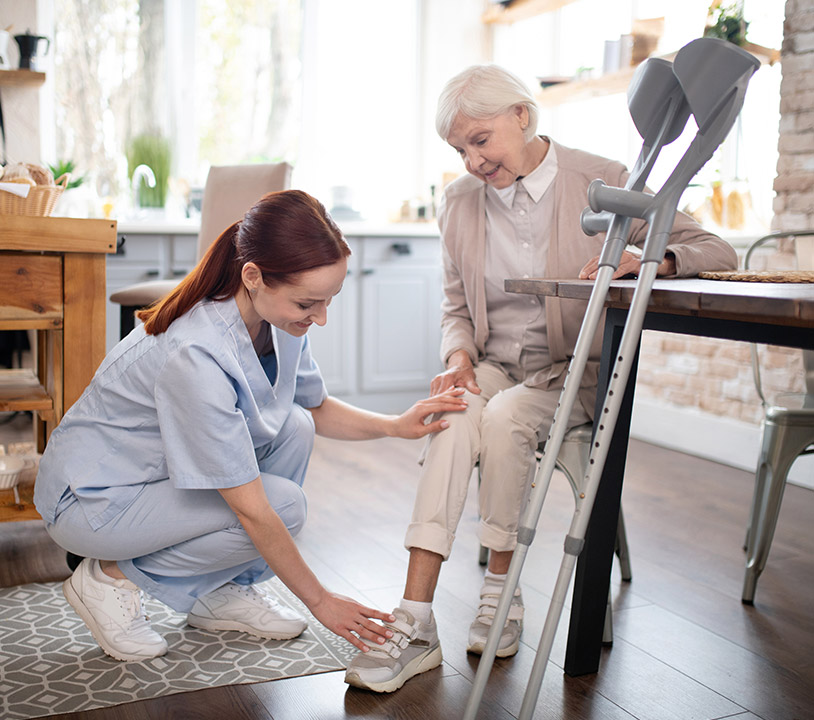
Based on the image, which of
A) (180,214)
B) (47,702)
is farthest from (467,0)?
(47,702)

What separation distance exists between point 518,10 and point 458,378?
3.34 metres

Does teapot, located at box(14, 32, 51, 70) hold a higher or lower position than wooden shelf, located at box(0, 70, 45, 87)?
higher

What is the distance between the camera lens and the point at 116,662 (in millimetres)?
1620

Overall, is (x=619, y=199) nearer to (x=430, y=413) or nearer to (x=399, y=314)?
(x=430, y=413)

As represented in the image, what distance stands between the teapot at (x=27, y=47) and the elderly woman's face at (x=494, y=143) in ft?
8.65

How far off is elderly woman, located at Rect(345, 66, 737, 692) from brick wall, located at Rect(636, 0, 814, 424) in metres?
1.40

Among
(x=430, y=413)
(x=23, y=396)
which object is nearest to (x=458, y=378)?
(x=430, y=413)

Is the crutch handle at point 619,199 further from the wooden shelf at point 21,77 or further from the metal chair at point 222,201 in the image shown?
the wooden shelf at point 21,77

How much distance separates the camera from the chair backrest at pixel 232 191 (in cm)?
312

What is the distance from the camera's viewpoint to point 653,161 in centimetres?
125

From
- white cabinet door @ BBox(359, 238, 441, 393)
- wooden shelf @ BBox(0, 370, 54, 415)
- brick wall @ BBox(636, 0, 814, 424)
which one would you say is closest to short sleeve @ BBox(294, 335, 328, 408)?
wooden shelf @ BBox(0, 370, 54, 415)

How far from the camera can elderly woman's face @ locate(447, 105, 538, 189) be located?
179 cm

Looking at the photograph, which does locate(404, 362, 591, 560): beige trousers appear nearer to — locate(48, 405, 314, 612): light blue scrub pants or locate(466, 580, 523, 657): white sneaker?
locate(466, 580, 523, 657): white sneaker

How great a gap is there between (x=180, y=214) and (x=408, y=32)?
167 cm
